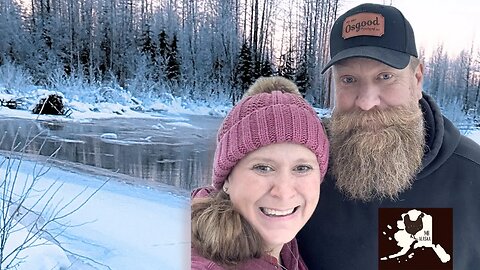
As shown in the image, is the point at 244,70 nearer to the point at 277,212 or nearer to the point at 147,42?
the point at 147,42

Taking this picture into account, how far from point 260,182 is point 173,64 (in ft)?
1.25

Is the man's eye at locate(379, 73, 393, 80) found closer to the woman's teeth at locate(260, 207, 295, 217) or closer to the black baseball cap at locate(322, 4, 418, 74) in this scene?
the black baseball cap at locate(322, 4, 418, 74)

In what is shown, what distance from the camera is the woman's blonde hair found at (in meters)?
1.31

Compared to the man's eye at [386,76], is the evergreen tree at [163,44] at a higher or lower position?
higher

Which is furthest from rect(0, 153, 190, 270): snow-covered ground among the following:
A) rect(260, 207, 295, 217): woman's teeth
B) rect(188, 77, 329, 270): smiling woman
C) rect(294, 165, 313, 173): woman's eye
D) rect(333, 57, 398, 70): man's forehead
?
rect(333, 57, 398, 70): man's forehead

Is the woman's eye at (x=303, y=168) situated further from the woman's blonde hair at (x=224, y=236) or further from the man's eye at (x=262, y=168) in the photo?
the woman's blonde hair at (x=224, y=236)

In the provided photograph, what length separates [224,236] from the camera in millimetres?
1314

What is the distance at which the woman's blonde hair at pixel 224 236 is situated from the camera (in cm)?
131

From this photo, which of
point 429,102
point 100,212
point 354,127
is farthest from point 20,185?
point 429,102

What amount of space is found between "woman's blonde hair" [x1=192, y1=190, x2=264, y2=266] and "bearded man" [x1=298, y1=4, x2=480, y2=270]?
0.70 feet

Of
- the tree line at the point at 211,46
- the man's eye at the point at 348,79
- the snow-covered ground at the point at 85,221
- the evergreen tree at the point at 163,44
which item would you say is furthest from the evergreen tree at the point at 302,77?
the snow-covered ground at the point at 85,221

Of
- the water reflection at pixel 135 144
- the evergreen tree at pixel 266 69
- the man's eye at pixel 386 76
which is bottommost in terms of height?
the water reflection at pixel 135 144

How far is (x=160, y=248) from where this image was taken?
143 cm

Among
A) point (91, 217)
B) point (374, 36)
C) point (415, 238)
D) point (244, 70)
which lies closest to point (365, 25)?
point (374, 36)
